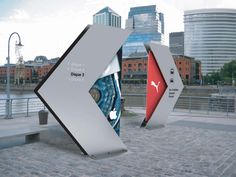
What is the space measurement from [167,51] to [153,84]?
1725 millimetres

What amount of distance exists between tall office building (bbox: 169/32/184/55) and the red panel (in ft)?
494

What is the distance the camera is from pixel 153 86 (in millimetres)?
11953

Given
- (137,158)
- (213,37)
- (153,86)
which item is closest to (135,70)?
(213,37)

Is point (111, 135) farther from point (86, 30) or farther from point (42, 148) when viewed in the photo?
point (86, 30)

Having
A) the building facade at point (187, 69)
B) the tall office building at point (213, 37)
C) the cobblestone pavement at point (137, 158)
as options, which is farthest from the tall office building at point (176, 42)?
the cobblestone pavement at point (137, 158)

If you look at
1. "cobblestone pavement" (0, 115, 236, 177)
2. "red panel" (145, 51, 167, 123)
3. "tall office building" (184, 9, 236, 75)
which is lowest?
"cobblestone pavement" (0, 115, 236, 177)

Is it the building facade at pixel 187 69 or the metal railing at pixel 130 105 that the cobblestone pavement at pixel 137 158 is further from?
the building facade at pixel 187 69

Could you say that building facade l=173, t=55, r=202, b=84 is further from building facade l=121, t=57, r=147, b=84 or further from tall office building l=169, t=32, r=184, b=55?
tall office building l=169, t=32, r=184, b=55

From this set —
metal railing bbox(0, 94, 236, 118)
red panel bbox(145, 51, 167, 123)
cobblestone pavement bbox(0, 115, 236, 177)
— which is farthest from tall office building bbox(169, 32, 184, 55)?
cobblestone pavement bbox(0, 115, 236, 177)

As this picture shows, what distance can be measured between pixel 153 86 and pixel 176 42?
15852cm

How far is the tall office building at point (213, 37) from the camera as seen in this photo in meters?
123

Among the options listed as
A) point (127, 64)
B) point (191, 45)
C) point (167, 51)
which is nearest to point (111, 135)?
point (167, 51)

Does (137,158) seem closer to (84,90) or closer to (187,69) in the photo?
(84,90)

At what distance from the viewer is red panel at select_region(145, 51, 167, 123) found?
11.8 metres
